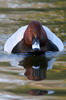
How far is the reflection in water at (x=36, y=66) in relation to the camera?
317 inches

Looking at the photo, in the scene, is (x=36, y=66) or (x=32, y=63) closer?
(x=36, y=66)

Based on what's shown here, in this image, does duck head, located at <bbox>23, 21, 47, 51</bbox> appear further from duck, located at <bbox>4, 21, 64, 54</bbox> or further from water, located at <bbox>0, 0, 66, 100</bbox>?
water, located at <bbox>0, 0, 66, 100</bbox>

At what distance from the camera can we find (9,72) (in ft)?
27.2

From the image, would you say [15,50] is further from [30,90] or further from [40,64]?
[30,90]

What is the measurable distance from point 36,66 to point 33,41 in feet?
2.57

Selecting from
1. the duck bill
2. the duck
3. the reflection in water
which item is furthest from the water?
the duck bill

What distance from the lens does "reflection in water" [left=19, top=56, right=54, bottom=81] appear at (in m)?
8.05

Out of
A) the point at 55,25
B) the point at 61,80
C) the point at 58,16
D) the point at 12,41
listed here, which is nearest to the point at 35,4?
the point at 58,16

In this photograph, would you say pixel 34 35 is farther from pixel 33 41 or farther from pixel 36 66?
pixel 36 66

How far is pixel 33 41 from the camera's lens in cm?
950

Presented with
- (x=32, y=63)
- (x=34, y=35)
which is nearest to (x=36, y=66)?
(x=32, y=63)

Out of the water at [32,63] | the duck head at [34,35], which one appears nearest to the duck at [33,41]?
the duck head at [34,35]

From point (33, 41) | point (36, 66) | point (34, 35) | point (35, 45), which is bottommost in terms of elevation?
point (36, 66)

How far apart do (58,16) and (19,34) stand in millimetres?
3428
